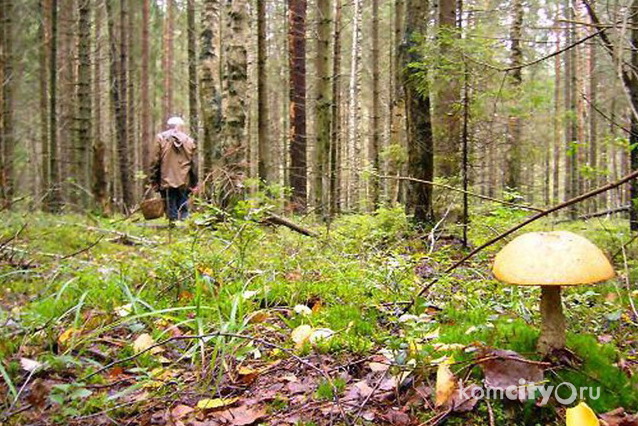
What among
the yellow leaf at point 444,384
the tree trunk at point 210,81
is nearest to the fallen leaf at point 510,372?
the yellow leaf at point 444,384

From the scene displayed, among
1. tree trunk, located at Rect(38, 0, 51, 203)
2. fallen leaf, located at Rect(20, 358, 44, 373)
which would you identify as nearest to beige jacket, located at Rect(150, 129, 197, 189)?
fallen leaf, located at Rect(20, 358, 44, 373)

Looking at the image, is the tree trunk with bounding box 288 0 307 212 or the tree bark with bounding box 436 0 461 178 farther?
the tree trunk with bounding box 288 0 307 212

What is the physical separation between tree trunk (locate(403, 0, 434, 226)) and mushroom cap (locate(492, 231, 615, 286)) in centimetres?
490

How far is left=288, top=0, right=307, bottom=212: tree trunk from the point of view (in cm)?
1141

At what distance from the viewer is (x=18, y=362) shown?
2629 millimetres

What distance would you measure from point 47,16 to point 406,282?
48.2ft

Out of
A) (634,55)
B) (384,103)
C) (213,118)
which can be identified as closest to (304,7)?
(213,118)

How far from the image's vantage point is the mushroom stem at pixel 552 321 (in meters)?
2.07

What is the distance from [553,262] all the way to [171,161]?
8223mm

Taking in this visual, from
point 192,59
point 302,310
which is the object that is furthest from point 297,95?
point 302,310

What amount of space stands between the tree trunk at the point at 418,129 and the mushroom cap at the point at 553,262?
4897mm

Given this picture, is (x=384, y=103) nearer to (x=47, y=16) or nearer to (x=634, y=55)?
Answer: (x=47, y=16)

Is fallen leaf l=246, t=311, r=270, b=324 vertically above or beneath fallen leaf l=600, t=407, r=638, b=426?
beneath

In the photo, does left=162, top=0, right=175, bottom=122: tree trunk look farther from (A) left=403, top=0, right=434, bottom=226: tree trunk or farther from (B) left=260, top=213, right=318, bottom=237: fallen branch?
(B) left=260, top=213, right=318, bottom=237: fallen branch
